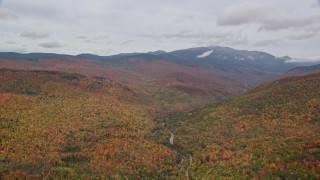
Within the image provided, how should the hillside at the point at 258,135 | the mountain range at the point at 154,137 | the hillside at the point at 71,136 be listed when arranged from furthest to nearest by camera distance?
1. the hillside at the point at 71,136
2. the mountain range at the point at 154,137
3. the hillside at the point at 258,135

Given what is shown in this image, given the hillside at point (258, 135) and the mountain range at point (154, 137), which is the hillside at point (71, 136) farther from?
the hillside at point (258, 135)

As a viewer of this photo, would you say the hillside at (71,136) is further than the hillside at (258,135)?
Yes

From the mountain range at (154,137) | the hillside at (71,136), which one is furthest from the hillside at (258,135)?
the hillside at (71,136)

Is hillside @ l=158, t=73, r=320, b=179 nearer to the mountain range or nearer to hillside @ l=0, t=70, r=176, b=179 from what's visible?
the mountain range

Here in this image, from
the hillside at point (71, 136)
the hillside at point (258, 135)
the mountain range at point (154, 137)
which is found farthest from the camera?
the hillside at point (71, 136)

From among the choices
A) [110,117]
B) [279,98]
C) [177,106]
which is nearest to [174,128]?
[110,117]

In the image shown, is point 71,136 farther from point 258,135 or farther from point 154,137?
point 258,135

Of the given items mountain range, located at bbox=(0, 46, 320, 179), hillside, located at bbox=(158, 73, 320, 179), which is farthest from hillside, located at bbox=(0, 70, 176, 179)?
hillside, located at bbox=(158, 73, 320, 179)

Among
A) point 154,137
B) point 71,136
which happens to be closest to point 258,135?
point 154,137
